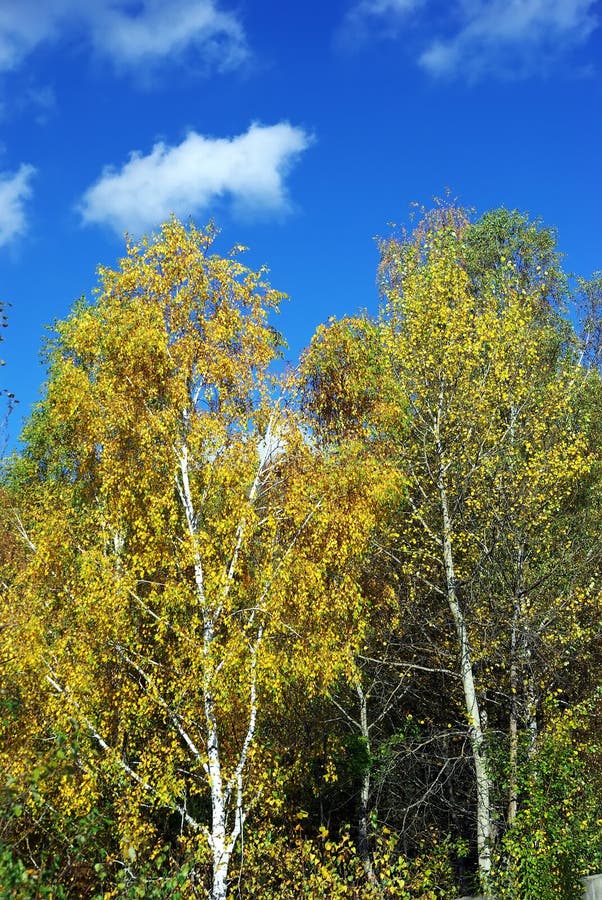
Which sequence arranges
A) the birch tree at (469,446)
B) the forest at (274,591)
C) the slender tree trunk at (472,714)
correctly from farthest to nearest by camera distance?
the birch tree at (469,446) < the slender tree trunk at (472,714) < the forest at (274,591)

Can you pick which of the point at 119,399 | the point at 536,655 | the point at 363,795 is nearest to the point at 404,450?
the point at 536,655

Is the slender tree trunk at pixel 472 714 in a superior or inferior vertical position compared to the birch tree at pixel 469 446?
inferior

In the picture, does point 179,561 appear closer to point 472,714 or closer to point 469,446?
point 472,714

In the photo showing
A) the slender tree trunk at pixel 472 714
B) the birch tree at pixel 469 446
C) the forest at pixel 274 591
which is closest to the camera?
the forest at pixel 274 591

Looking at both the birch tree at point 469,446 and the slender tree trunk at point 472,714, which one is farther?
the birch tree at point 469,446

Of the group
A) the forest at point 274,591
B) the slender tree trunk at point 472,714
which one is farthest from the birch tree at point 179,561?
the slender tree trunk at point 472,714

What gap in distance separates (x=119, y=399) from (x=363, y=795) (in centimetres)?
1192

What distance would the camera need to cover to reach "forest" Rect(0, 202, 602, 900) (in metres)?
12.5

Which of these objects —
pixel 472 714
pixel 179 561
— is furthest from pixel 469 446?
pixel 179 561

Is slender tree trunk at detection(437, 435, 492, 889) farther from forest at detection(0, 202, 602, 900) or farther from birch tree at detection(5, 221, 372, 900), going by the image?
birch tree at detection(5, 221, 372, 900)

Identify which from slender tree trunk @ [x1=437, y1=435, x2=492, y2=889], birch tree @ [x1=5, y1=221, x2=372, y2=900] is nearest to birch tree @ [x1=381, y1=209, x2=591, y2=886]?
slender tree trunk @ [x1=437, y1=435, x2=492, y2=889]

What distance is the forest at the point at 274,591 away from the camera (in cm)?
1249

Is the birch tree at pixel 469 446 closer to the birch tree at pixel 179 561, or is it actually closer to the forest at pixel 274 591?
the forest at pixel 274 591

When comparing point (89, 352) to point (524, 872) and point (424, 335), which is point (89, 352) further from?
point (524, 872)
